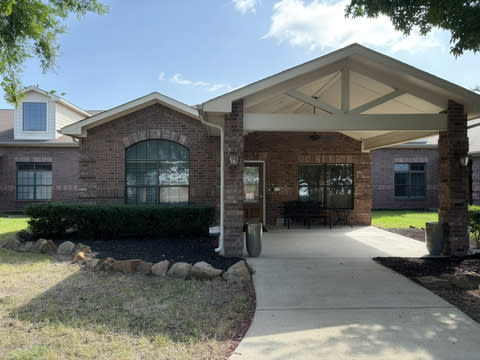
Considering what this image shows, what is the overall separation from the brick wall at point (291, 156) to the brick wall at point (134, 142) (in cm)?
186

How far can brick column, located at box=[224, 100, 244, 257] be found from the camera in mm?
6391

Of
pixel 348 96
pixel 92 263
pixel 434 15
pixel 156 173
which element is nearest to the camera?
pixel 434 15

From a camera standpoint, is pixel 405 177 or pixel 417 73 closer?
pixel 417 73

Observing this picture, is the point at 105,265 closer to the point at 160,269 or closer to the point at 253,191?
the point at 160,269

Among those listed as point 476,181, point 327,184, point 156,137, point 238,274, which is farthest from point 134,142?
point 476,181

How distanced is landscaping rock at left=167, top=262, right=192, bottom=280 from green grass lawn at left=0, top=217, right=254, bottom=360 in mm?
211

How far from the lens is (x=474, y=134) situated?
16844mm

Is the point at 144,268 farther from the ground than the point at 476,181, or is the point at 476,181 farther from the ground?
the point at 476,181

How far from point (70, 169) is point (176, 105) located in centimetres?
906

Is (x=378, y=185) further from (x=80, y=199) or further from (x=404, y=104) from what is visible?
(x=80, y=199)

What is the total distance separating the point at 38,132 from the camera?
15406mm

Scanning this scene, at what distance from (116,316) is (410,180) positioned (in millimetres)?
17241

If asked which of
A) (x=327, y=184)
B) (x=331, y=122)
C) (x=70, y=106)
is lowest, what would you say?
(x=327, y=184)

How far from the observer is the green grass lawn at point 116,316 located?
3020mm
